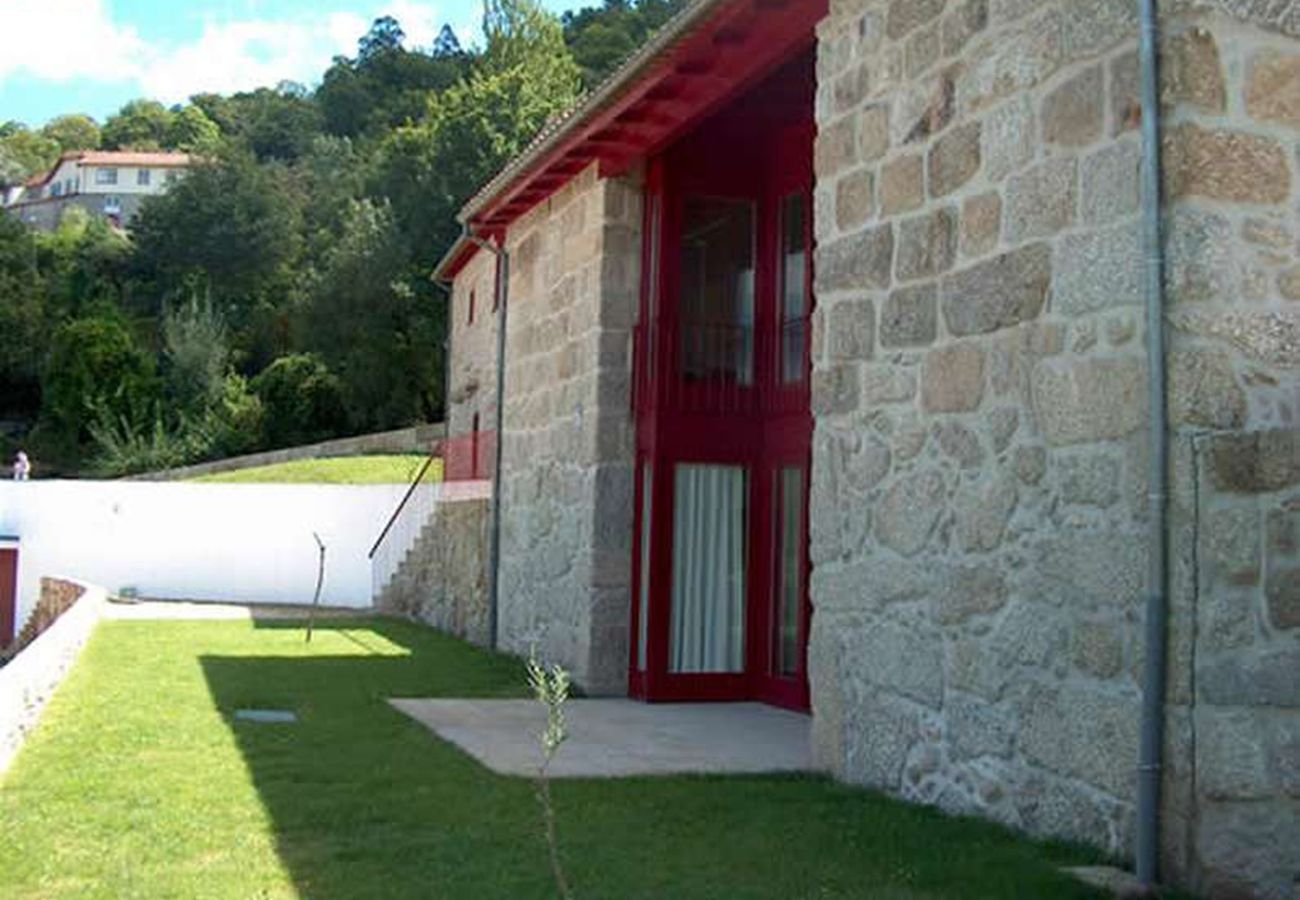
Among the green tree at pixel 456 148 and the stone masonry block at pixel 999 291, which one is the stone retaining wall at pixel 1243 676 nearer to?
the stone masonry block at pixel 999 291

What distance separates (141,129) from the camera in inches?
3999

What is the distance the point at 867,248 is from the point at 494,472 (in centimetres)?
785

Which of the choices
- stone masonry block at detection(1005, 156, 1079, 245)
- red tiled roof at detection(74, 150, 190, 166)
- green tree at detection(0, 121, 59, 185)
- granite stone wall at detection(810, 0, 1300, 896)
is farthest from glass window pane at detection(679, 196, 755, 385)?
green tree at detection(0, 121, 59, 185)

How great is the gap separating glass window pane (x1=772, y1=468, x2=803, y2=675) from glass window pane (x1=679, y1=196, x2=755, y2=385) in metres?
1.09

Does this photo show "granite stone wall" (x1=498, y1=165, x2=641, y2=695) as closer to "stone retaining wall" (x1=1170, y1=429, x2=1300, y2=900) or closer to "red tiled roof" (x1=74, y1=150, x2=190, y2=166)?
"stone retaining wall" (x1=1170, y1=429, x2=1300, y2=900)

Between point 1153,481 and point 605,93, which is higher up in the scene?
point 605,93

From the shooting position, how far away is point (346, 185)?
57.7 m

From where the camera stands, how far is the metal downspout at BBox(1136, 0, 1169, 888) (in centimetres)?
483

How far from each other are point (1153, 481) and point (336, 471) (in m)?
27.3

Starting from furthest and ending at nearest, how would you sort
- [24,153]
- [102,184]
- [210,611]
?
[24,153] < [102,184] < [210,611]

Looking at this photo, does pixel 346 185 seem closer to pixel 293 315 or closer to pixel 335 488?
pixel 293 315

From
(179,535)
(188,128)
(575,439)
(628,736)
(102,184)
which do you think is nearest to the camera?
(628,736)

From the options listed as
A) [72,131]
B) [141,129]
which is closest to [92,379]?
[141,129]

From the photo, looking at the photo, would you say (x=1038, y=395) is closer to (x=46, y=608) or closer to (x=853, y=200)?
(x=853, y=200)
